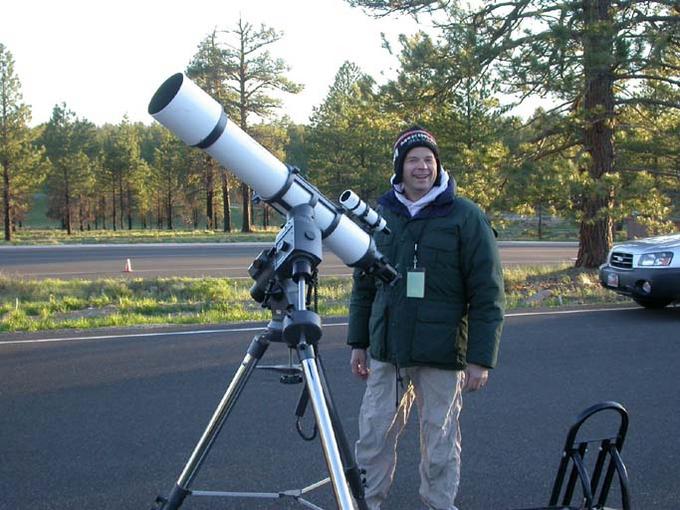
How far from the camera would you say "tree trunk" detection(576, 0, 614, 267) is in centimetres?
1168

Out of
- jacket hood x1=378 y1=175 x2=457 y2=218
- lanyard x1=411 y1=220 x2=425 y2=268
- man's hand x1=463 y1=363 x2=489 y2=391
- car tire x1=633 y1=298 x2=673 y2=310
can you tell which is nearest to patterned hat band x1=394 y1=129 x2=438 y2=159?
jacket hood x1=378 y1=175 x2=457 y2=218

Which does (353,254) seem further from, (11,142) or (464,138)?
(11,142)

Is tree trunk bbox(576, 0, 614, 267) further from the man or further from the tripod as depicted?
the tripod

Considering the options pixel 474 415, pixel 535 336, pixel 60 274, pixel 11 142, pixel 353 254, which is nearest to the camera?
pixel 353 254

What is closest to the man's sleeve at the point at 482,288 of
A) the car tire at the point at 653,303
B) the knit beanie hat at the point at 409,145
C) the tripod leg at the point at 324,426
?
the knit beanie hat at the point at 409,145

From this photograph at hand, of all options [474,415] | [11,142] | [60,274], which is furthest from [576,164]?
[11,142]

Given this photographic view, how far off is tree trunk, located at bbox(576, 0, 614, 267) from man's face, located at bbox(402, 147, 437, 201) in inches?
384

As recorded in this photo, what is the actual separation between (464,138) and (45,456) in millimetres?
17125

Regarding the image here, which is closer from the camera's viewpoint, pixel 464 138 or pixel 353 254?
pixel 353 254

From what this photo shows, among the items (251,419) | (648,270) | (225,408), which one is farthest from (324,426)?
(648,270)

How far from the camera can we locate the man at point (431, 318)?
3.03 metres

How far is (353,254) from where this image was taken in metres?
2.73

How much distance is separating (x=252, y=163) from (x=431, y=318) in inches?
45.1

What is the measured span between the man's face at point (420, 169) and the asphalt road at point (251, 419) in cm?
174
